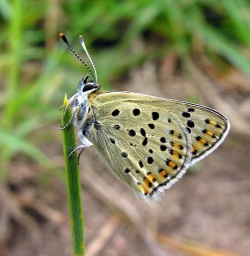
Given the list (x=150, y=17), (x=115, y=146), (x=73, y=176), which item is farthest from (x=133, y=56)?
(x=73, y=176)

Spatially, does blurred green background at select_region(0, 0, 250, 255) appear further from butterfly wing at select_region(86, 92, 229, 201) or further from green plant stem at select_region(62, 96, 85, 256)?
green plant stem at select_region(62, 96, 85, 256)

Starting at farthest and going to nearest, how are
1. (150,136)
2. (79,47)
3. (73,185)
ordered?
(79,47), (150,136), (73,185)

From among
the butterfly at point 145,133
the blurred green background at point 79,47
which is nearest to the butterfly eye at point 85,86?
the butterfly at point 145,133

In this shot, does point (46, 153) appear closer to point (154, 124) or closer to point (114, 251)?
point (114, 251)

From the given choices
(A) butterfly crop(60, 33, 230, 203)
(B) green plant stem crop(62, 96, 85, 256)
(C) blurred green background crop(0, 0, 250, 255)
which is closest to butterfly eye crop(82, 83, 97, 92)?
(A) butterfly crop(60, 33, 230, 203)

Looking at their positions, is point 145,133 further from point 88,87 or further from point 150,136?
point 88,87

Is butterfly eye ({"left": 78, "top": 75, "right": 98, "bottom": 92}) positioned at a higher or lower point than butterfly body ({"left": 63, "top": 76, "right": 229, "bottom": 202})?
higher

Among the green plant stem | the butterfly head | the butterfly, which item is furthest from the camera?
the butterfly head

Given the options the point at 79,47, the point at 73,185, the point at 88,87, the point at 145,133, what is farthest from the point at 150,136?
the point at 79,47
